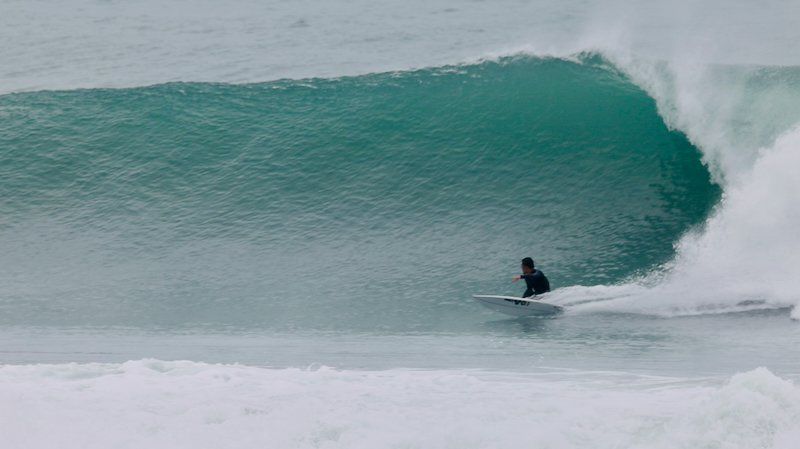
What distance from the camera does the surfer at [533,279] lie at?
26.1ft

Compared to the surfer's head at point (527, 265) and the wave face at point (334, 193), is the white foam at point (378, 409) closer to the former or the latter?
the surfer's head at point (527, 265)

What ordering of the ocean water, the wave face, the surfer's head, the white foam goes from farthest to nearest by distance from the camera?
the wave face
the surfer's head
the ocean water
the white foam

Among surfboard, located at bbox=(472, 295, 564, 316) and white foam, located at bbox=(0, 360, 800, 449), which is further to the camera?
surfboard, located at bbox=(472, 295, 564, 316)

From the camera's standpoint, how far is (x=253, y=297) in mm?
9000

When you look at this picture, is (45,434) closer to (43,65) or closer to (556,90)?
(556,90)

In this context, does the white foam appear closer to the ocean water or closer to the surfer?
the ocean water

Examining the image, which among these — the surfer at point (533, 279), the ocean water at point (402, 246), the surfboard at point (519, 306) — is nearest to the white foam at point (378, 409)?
the ocean water at point (402, 246)

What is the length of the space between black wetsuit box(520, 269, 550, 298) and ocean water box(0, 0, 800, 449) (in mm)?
339

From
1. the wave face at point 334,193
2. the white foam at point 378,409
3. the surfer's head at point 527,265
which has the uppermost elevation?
the wave face at point 334,193

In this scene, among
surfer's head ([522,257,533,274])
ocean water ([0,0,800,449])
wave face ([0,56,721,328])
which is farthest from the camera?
wave face ([0,56,721,328])

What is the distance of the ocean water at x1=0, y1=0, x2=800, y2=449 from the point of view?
16.4 feet

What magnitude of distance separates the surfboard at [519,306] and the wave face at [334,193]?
61cm

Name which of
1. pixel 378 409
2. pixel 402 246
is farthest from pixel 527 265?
pixel 378 409

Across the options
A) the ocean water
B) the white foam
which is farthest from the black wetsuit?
the white foam
